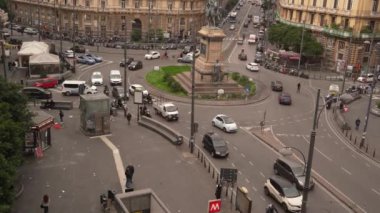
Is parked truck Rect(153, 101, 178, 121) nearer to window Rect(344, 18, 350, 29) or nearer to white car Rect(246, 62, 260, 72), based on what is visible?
white car Rect(246, 62, 260, 72)

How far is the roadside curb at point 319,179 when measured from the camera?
33344 millimetres

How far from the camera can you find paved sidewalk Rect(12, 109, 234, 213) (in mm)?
31203

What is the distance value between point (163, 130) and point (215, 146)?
6.52 m

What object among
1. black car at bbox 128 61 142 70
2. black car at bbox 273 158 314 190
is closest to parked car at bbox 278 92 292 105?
black car at bbox 273 158 314 190

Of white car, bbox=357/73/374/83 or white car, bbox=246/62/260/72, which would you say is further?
white car, bbox=246/62/260/72

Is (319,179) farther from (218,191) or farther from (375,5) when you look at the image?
(375,5)

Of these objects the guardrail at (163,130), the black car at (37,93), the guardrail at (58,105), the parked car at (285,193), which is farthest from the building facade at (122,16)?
the parked car at (285,193)

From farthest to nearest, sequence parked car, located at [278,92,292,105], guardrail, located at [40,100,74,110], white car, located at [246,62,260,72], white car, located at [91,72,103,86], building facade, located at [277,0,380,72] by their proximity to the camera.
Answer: building facade, located at [277,0,380,72] → white car, located at [246,62,260,72] → white car, located at [91,72,103,86] → parked car, located at [278,92,292,105] → guardrail, located at [40,100,74,110]

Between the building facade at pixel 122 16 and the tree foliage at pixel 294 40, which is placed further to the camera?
the building facade at pixel 122 16

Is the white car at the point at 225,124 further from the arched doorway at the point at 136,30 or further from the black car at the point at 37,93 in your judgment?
the arched doorway at the point at 136,30

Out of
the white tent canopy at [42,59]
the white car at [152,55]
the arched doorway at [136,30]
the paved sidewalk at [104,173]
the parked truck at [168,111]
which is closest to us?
the paved sidewalk at [104,173]

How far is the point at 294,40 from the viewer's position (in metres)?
86.2

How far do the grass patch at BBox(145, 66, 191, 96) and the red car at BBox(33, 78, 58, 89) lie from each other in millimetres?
12421

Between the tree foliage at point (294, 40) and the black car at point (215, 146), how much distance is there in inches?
1911
